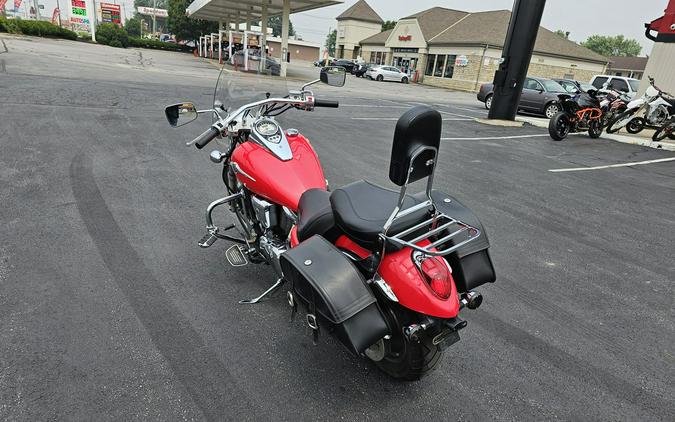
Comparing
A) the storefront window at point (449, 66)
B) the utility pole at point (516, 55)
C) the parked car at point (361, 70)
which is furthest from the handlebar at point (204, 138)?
the storefront window at point (449, 66)

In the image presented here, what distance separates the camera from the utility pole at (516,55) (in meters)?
12.2

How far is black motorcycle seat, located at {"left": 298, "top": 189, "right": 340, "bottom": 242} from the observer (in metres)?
2.30

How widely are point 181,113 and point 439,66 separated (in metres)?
38.7

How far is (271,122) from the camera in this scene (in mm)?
3055

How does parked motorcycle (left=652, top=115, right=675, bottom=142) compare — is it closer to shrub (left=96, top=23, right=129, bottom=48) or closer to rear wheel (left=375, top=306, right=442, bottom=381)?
rear wheel (left=375, top=306, right=442, bottom=381)

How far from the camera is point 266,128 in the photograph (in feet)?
9.90

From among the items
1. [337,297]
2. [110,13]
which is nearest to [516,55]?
[337,297]

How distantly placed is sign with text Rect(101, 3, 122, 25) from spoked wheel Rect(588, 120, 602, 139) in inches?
2661

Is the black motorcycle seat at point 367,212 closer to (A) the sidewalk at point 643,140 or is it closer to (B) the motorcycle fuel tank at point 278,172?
(B) the motorcycle fuel tank at point 278,172

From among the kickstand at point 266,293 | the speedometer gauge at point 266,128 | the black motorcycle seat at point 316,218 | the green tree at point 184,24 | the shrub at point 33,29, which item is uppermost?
the green tree at point 184,24

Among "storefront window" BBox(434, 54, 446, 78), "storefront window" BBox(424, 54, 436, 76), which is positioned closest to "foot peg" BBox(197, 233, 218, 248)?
"storefront window" BBox(434, 54, 446, 78)

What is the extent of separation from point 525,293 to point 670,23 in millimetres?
13881

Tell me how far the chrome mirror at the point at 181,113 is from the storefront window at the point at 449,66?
120ft

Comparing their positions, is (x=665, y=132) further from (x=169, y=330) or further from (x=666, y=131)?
(x=169, y=330)
